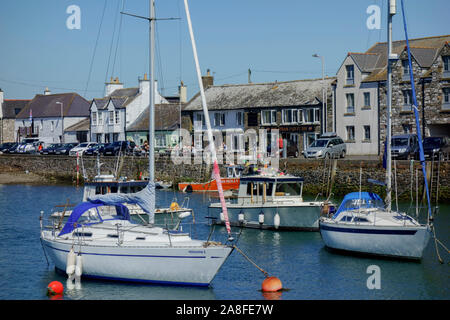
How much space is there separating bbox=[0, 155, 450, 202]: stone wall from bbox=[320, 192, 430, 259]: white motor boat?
36.4 feet

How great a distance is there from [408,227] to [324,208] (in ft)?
23.1

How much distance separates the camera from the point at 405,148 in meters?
47.1

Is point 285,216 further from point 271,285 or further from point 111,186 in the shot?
point 271,285

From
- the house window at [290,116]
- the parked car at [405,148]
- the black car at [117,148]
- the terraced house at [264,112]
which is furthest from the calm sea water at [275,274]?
the black car at [117,148]

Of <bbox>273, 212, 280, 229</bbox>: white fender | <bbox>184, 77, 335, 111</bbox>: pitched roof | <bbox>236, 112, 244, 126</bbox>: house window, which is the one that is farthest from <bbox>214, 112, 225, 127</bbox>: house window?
<bbox>273, 212, 280, 229</bbox>: white fender

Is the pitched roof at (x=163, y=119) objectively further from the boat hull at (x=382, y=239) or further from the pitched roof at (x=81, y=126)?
the boat hull at (x=382, y=239)

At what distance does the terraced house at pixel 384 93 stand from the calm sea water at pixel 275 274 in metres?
21.2

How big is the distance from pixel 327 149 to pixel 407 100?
774 cm

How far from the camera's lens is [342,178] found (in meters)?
48.6

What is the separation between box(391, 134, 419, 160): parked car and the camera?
47.0 m

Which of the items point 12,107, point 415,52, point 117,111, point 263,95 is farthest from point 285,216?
point 12,107

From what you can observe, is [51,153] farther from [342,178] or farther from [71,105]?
[342,178]
